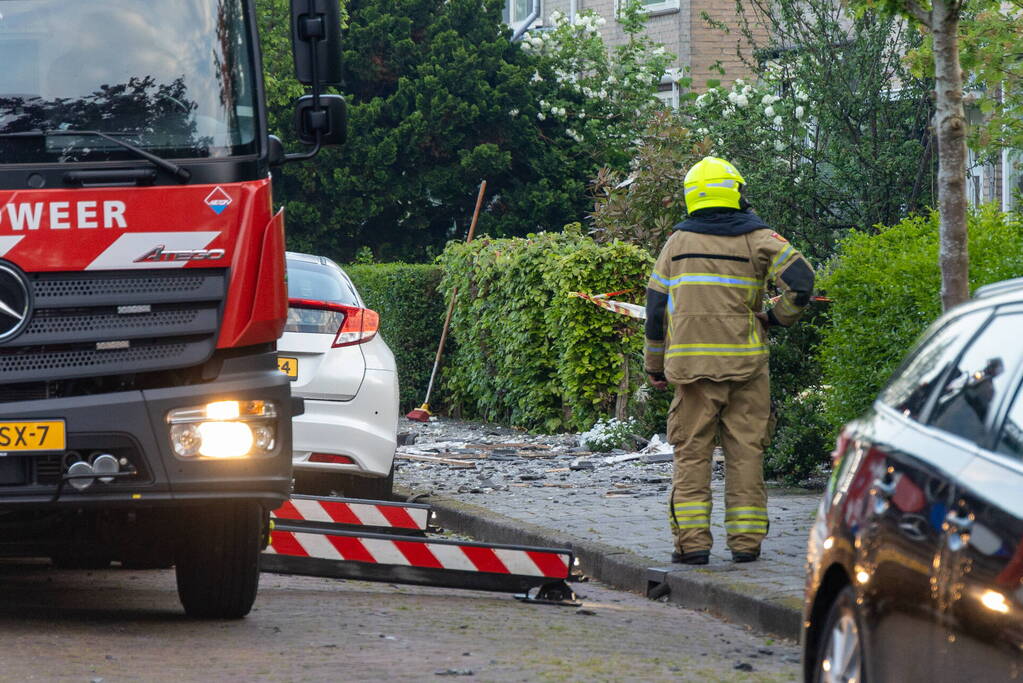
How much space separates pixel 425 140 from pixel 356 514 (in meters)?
20.6

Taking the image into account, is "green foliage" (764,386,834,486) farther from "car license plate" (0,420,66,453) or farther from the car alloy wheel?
the car alloy wheel

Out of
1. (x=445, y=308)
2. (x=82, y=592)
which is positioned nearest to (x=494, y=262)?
(x=445, y=308)

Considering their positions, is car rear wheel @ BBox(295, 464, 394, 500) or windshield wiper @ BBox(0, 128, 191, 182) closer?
windshield wiper @ BBox(0, 128, 191, 182)

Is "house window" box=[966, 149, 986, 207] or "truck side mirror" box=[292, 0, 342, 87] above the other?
"truck side mirror" box=[292, 0, 342, 87]

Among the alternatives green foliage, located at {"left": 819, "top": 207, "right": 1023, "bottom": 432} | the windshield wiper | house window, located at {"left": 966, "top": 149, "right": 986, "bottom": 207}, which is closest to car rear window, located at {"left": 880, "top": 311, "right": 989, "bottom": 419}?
the windshield wiper

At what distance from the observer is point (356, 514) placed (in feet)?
30.2

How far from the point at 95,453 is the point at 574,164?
23500 mm

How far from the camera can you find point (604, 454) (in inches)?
561

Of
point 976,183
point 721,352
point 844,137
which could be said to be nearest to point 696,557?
point 721,352

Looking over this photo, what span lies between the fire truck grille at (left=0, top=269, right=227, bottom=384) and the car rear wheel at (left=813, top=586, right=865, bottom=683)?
2838mm

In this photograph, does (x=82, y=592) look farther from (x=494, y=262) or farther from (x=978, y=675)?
(x=494, y=262)

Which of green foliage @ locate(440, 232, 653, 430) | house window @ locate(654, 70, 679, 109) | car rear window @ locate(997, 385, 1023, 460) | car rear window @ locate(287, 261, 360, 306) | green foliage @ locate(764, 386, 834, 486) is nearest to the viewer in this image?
car rear window @ locate(997, 385, 1023, 460)

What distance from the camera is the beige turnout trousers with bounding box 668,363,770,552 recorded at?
27.9 ft

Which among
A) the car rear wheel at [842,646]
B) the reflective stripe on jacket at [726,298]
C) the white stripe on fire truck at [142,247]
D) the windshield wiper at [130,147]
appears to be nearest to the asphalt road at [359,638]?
the reflective stripe on jacket at [726,298]
